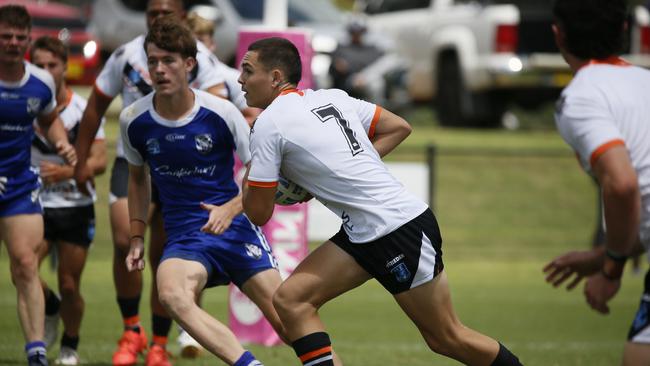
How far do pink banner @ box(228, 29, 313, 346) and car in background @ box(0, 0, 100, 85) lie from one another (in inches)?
368

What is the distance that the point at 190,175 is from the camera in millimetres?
6809

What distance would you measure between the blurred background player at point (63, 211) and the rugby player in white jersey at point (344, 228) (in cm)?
289

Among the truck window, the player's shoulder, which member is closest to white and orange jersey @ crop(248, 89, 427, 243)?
the player's shoulder

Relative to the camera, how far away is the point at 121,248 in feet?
26.5

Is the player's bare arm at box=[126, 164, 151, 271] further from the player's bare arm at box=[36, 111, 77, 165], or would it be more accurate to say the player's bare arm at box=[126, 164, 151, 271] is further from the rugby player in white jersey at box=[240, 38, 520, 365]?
the player's bare arm at box=[36, 111, 77, 165]

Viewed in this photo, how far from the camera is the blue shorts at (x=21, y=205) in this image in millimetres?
7430

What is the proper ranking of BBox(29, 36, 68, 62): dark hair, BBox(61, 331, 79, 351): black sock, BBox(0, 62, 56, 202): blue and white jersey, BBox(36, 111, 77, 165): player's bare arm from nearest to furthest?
BBox(0, 62, 56, 202): blue and white jersey, BBox(36, 111, 77, 165): player's bare arm, BBox(61, 331, 79, 351): black sock, BBox(29, 36, 68, 62): dark hair

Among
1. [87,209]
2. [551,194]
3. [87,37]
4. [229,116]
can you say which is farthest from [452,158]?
[229,116]

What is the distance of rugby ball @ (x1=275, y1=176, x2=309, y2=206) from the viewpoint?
6.07 metres

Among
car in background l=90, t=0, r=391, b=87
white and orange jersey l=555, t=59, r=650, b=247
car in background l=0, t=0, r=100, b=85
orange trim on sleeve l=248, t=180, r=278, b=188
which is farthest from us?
car in background l=0, t=0, r=100, b=85

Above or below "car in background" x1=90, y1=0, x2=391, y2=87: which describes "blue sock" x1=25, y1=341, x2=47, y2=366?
above

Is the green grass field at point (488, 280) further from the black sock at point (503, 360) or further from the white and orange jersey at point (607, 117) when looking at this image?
the white and orange jersey at point (607, 117)

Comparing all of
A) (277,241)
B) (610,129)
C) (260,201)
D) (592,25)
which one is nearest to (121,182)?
(277,241)

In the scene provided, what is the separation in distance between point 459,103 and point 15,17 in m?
14.3
